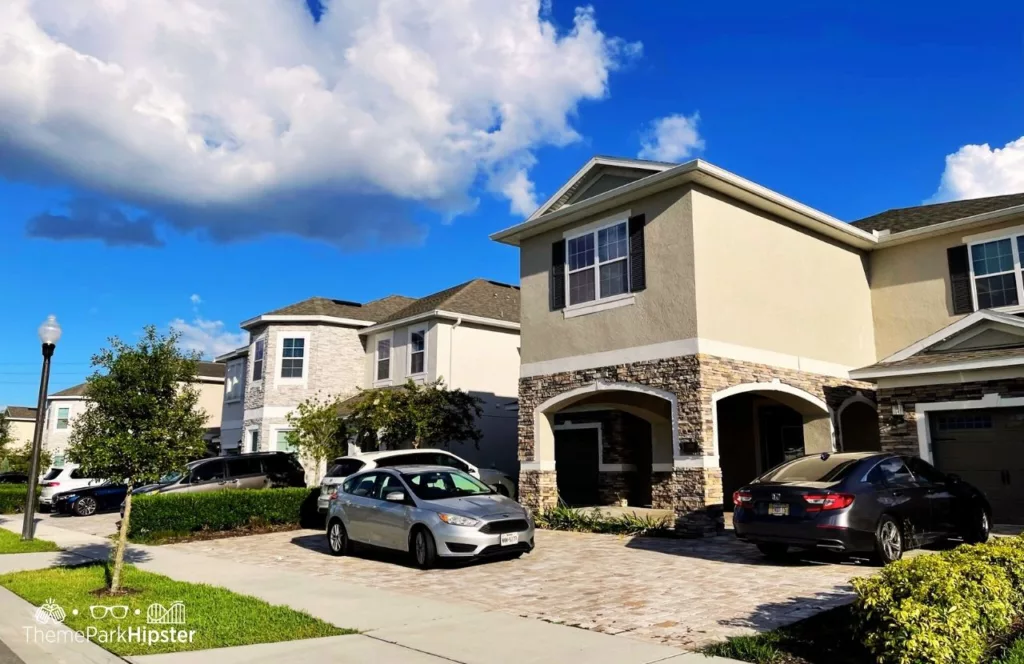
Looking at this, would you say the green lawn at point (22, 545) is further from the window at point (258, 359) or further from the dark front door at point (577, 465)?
the window at point (258, 359)

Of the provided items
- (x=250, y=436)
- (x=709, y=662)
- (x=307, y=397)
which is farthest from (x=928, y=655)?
(x=250, y=436)

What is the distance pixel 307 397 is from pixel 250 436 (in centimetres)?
297

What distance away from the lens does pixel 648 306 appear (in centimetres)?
1512

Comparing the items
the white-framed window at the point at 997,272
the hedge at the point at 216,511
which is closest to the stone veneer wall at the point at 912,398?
the white-framed window at the point at 997,272

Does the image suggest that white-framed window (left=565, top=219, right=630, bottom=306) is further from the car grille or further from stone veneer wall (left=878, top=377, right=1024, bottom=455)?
the car grille

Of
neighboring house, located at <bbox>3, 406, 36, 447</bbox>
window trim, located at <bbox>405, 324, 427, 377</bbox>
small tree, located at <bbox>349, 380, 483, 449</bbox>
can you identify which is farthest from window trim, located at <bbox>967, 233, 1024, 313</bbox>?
neighboring house, located at <bbox>3, 406, 36, 447</bbox>

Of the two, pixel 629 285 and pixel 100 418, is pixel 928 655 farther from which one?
pixel 629 285

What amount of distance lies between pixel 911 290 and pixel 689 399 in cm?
765

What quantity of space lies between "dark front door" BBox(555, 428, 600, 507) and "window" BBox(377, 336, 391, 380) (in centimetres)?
852

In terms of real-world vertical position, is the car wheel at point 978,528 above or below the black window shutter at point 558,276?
below

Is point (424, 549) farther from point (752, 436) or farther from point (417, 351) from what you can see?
point (417, 351)

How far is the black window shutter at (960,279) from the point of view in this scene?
1689 cm

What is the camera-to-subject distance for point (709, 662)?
596 cm

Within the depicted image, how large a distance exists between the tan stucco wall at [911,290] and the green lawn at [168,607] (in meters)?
15.4
